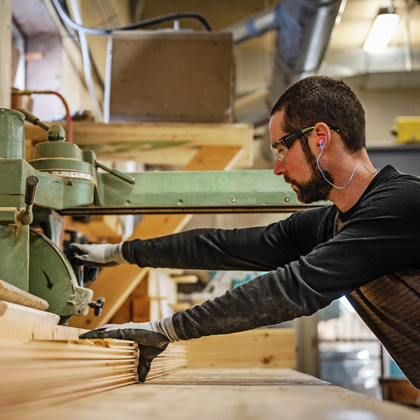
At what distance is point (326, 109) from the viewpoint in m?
1.57

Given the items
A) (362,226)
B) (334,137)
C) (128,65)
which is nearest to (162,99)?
(128,65)

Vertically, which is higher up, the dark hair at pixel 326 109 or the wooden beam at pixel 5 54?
the wooden beam at pixel 5 54

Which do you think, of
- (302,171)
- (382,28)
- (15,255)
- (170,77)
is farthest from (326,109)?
(382,28)

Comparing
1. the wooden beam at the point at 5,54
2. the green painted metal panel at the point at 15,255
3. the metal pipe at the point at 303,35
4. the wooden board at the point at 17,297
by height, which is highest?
the metal pipe at the point at 303,35

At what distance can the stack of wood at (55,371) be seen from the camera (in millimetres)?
665

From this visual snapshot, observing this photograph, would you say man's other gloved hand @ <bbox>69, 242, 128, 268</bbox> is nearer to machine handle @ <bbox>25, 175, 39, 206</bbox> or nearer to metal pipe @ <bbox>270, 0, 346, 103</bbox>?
machine handle @ <bbox>25, 175, 39, 206</bbox>

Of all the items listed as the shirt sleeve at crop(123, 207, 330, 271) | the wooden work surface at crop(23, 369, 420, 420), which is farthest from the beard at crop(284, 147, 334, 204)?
the wooden work surface at crop(23, 369, 420, 420)

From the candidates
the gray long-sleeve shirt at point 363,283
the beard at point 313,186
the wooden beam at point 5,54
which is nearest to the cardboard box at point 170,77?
the wooden beam at point 5,54

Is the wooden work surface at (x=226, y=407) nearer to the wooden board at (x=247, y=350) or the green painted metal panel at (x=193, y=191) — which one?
the green painted metal panel at (x=193, y=191)

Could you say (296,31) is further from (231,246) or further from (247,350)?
(231,246)

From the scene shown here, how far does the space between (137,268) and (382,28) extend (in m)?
4.32

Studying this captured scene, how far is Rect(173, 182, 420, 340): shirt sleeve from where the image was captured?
1.24m

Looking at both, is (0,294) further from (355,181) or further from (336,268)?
(355,181)

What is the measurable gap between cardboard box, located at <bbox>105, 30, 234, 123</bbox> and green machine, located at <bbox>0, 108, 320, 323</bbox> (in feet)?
2.99
